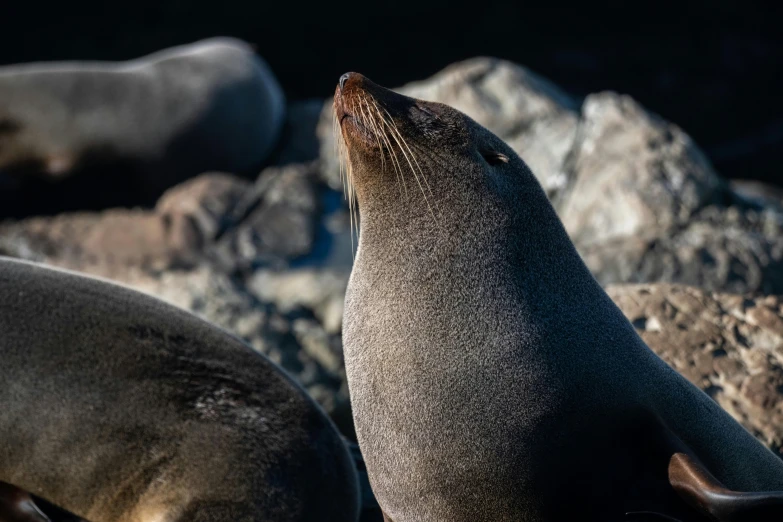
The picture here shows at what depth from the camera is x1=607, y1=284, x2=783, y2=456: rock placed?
174 inches

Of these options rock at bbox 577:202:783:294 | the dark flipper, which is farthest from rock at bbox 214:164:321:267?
the dark flipper

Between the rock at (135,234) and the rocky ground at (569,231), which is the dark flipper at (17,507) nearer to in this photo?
the rocky ground at (569,231)

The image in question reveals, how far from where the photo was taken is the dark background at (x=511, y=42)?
46.9 ft

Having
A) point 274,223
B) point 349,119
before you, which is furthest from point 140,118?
point 349,119

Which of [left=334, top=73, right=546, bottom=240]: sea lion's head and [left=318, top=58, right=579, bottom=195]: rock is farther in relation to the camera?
[left=318, top=58, right=579, bottom=195]: rock

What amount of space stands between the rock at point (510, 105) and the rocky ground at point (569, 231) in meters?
0.02

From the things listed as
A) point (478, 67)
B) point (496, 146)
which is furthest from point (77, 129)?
point (496, 146)

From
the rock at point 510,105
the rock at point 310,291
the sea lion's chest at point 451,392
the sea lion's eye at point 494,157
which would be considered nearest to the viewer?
the sea lion's chest at point 451,392

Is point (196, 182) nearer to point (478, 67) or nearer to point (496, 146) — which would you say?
point (478, 67)

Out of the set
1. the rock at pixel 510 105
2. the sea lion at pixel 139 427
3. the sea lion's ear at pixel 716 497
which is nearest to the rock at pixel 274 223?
the rock at pixel 510 105

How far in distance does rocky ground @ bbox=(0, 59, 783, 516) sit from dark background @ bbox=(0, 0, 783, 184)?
4315 mm

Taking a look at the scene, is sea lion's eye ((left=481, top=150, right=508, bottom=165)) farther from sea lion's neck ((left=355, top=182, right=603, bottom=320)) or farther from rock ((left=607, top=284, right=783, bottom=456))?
rock ((left=607, top=284, right=783, bottom=456))

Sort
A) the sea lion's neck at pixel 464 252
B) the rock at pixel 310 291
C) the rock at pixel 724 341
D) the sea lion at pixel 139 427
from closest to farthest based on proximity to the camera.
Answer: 1. the sea lion's neck at pixel 464 252
2. the sea lion at pixel 139 427
3. the rock at pixel 724 341
4. the rock at pixel 310 291

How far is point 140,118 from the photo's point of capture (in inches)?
429
